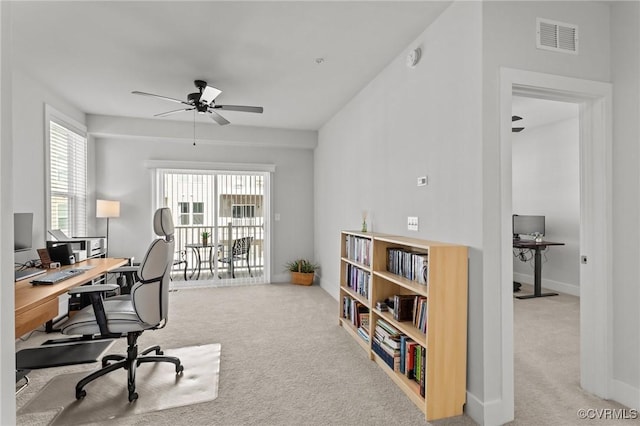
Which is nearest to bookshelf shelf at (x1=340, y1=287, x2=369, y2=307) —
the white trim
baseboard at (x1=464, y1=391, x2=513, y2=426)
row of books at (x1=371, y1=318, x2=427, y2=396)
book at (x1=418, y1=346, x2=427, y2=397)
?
row of books at (x1=371, y1=318, x2=427, y2=396)

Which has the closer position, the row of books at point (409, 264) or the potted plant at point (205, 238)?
the row of books at point (409, 264)

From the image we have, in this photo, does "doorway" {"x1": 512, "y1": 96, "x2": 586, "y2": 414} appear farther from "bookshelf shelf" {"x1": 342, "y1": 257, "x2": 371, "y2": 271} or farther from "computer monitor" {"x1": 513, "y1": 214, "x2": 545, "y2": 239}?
"bookshelf shelf" {"x1": 342, "y1": 257, "x2": 371, "y2": 271}

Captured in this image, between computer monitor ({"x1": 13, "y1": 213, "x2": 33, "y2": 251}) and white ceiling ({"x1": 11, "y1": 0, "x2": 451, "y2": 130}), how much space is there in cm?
149

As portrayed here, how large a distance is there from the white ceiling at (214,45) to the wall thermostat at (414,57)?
0.13m

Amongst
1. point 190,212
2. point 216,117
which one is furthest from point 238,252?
point 216,117

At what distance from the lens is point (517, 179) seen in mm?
6070

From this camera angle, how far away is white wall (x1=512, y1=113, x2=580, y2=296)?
16.9 ft

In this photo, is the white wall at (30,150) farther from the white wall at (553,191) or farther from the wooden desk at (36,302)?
the white wall at (553,191)

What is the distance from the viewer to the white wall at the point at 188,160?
5.36 meters

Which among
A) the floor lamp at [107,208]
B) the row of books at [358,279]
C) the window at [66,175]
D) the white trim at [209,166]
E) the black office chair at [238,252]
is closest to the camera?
the row of books at [358,279]

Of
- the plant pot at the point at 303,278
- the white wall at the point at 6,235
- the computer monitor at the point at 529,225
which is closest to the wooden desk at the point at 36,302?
the white wall at the point at 6,235

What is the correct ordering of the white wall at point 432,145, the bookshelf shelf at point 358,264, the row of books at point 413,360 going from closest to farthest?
the white wall at point 432,145 < the row of books at point 413,360 < the bookshelf shelf at point 358,264

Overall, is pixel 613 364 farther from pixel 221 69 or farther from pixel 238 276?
pixel 238 276

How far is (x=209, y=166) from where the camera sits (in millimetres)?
5746
